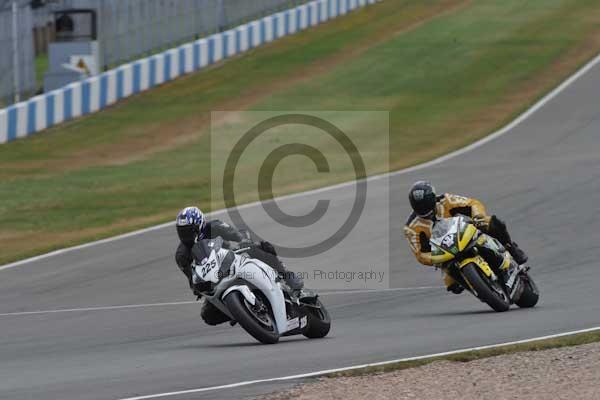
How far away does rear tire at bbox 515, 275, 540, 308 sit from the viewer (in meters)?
12.9

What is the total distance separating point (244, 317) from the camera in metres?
10.6

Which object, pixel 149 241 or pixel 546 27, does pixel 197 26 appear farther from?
pixel 149 241

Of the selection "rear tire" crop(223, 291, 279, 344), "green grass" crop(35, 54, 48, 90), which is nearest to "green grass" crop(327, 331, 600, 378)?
"rear tire" crop(223, 291, 279, 344)

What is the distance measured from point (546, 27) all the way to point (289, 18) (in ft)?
31.7

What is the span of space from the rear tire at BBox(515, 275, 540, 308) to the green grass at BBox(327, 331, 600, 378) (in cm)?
244

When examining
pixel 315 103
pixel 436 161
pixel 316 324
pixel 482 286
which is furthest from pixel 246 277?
pixel 315 103

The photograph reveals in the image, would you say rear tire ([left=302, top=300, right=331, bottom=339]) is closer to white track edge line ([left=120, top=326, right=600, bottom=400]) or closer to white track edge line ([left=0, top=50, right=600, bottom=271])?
white track edge line ([left=120, top=326, right=600, bottom=400])

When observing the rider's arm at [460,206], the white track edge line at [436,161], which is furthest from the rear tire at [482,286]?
the white track edge line at [436,161]

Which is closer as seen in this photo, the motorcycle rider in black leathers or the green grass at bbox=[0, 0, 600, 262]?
the motorcycle rider in black leathers

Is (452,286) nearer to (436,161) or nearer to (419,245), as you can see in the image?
(419,245)

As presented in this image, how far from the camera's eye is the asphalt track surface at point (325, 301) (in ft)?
32.7

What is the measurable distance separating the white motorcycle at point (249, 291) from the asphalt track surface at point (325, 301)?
223 mm

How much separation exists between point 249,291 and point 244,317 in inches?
10.1

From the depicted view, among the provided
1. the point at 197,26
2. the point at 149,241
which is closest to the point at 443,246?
the point at 149,241
